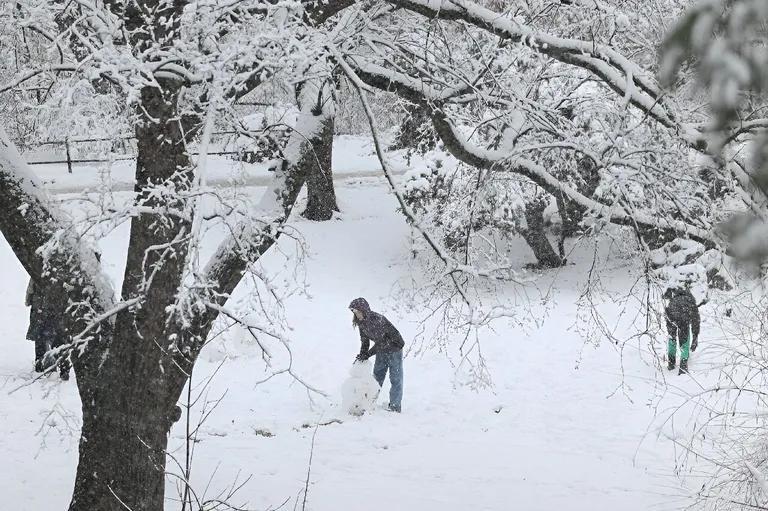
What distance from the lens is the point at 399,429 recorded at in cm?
1079

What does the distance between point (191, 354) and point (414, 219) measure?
6.32ft

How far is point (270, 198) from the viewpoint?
22.4ft

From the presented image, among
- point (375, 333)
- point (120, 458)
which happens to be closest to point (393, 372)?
point (375, 333)

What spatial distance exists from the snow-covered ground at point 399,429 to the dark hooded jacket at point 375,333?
368mm

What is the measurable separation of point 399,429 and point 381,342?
3.65ft

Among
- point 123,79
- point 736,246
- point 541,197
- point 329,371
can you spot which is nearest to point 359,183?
point 541,197

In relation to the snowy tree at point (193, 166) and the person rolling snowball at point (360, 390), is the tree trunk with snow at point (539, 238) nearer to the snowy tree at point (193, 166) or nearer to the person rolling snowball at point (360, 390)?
the person rolling snowball at point (360, 390)

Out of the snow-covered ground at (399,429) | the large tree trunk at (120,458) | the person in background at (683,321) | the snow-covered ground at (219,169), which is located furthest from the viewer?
the snow-covered ground at (219,169)

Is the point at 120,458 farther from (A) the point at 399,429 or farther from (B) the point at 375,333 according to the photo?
(A) the point at 399,429

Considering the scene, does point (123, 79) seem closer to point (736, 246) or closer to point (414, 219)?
point (414, 219)

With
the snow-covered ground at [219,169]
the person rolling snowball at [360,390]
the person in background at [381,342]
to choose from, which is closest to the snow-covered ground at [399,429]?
the person rolling snowball at [360,390]

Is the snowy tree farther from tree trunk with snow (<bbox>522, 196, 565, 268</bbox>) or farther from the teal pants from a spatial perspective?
tree trunk with snow (<bbox>522, 196, 565, 268</bbox>)

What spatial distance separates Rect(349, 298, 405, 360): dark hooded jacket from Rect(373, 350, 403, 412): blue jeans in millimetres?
138

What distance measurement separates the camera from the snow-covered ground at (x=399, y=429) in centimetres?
852
